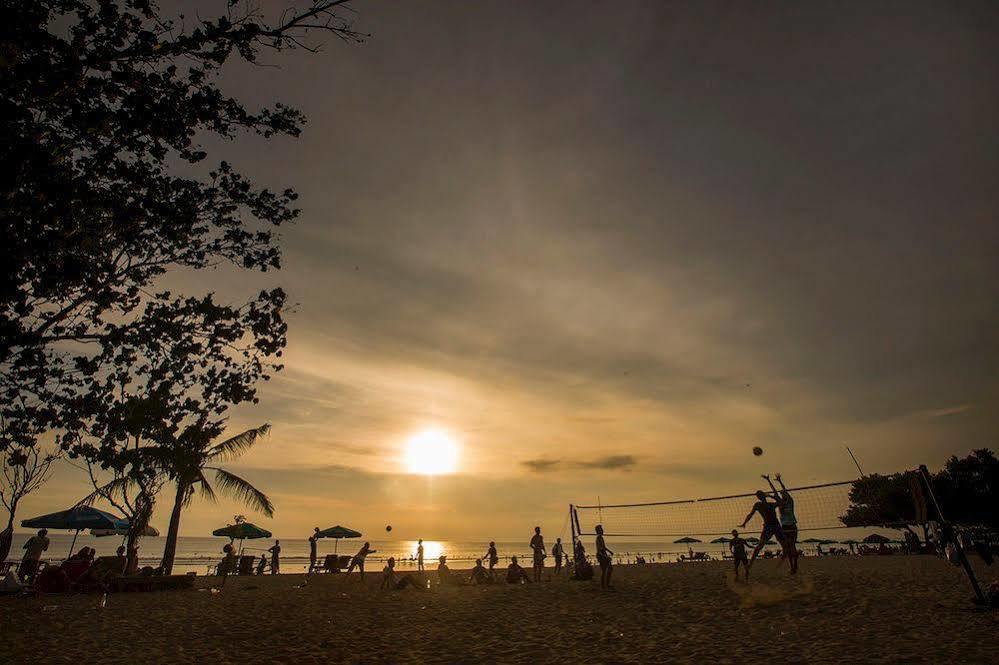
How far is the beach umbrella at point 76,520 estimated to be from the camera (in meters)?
18.4

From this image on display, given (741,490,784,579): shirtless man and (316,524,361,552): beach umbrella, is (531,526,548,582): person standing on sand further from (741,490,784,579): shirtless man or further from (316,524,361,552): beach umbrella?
(316,524,361,552): beach umbrella

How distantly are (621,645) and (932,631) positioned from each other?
15.4ft

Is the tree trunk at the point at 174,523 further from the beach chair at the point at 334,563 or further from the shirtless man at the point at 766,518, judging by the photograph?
the shirtless man at the point at 766,518

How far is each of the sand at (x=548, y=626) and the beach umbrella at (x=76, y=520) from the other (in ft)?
15.4

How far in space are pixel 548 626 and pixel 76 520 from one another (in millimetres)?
18992

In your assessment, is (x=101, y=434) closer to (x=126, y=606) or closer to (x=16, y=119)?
(x=126, y=606)

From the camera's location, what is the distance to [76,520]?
1852 centimetres

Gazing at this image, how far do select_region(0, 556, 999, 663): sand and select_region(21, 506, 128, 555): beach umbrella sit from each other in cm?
468

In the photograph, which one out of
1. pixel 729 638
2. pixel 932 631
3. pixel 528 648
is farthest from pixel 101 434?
pixel 932 631

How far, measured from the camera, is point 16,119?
656 centimetres

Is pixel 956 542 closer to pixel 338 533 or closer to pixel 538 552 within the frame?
pixel 538 552

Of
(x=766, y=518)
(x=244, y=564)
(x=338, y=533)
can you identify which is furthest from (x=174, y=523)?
(x=766, y=518)

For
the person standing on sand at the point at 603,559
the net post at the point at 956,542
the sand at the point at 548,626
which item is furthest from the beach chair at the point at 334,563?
the net post at the point at 956,542

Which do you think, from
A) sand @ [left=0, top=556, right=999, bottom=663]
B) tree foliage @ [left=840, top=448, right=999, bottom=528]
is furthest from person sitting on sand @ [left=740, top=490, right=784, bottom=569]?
tree foliage @ [left=840, top=448, right=999, bottom=528]
